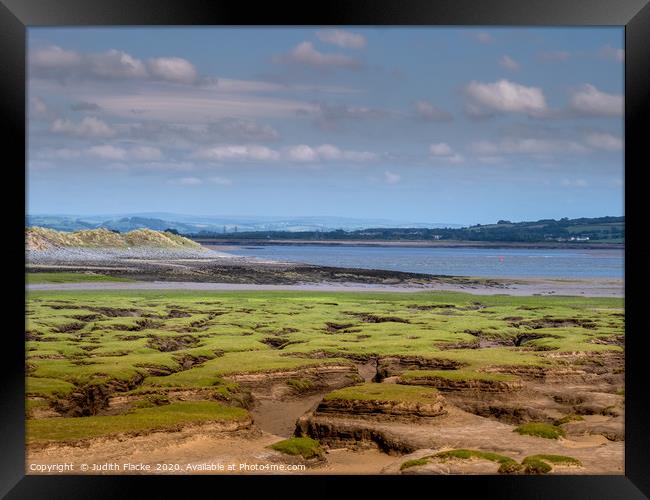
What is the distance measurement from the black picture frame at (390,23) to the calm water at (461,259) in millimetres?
16474

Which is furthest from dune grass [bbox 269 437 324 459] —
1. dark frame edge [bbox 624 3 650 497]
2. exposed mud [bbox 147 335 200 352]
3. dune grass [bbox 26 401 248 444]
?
exposed mud [bbox 147 335 200 352]

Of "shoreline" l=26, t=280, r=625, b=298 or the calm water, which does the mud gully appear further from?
the calm water

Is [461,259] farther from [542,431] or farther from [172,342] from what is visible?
[542,431]

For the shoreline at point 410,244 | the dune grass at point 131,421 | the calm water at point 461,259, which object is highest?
the shoreline at point 410,244

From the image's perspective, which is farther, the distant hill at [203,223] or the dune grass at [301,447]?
the distant hill at [203,223]

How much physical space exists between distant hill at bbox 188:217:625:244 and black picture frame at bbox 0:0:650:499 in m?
15.9

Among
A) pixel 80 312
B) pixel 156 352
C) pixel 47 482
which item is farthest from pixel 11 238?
pixel 80 312

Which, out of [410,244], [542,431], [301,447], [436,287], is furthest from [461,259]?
[301,447]

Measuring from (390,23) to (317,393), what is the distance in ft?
34.0

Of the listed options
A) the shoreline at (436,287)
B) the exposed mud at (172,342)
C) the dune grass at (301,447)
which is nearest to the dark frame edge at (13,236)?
the dune grass at (301,447)

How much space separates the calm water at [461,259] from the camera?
24.6 m

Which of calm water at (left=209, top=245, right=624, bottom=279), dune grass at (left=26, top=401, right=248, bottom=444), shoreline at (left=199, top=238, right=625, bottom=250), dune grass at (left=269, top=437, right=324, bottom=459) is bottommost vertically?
dune grass at (left=269, top=437, right=324, bottom=459)

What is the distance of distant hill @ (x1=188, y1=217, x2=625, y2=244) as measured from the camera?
2364cm

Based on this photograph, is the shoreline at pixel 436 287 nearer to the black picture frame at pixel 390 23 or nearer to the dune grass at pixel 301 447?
the dune grass at pixel 301 447
